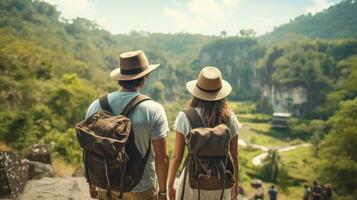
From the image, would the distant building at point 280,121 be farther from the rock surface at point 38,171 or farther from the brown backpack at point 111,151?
the brown backpack at point 111,151

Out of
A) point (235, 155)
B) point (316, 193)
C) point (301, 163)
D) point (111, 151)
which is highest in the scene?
point (111, 151)

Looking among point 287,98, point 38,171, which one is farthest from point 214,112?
point 287,98

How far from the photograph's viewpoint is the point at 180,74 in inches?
4008

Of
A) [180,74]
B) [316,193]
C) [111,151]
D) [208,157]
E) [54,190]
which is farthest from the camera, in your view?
[180,74]

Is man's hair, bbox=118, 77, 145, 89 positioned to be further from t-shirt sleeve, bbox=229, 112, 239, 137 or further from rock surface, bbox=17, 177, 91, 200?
rock surface, bbox=17, 177, 91, 200

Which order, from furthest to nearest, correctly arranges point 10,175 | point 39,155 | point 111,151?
point 39,155, point 10,175, point 111,151

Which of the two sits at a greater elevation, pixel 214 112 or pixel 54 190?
pixel 214 112

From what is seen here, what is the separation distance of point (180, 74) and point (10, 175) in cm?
9769

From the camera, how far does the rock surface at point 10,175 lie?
4449 millimetres

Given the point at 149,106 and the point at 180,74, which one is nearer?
the point at 149,106

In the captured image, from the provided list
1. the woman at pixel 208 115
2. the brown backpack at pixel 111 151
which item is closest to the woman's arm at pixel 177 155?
the woman at pixel 208 115

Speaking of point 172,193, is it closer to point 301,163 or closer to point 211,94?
point 211,94

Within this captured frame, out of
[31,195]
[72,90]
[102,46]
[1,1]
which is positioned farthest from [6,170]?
[102,46]

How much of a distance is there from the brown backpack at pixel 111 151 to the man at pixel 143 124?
54 mm
